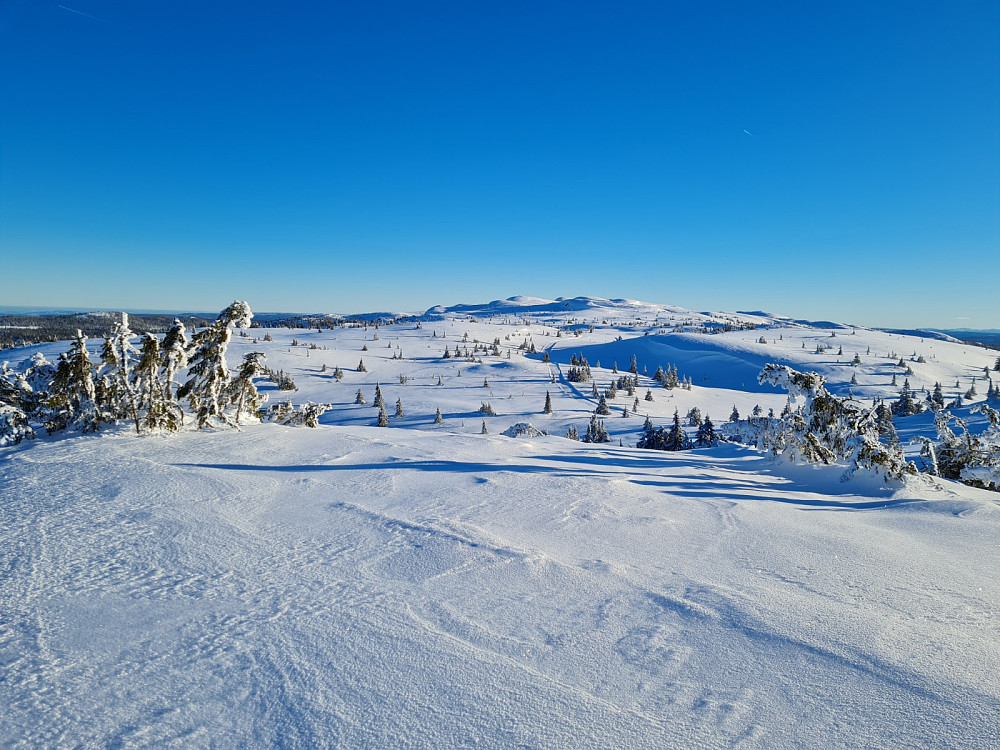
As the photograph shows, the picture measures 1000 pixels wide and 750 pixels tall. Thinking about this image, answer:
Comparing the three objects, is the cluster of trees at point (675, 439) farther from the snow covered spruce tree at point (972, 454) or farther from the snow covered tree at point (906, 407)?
the snow covered tree at point (906, 407)

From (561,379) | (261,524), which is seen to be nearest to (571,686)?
(261,524)

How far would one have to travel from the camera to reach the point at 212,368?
10.8 metres

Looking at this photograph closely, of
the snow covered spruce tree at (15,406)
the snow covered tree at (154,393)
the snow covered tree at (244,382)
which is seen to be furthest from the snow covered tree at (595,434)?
the snow covered spruce tree at (15,406)

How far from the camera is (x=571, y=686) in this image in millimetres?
2924

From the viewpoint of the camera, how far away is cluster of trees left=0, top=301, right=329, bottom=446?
9438mm

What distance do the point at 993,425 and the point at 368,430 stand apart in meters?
20.1

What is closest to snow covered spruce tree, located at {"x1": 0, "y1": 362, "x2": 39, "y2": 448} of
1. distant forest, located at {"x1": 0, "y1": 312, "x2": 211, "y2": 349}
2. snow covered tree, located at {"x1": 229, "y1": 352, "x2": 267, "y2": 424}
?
snow covered tree, located at {"x1": 229, "y1": 352, "x2": 267, "y2": 424}

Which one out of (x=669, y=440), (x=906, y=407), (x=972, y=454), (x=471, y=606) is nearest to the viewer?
(x=471, y=606)

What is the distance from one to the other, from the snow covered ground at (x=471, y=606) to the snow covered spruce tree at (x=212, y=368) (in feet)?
6.66

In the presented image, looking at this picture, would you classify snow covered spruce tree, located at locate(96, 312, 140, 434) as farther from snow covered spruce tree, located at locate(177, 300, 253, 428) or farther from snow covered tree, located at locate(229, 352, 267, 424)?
snow covered tree, located at locate(229, 352, 267, 424)

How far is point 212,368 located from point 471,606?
973cm

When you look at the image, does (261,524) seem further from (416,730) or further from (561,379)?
(561,379)

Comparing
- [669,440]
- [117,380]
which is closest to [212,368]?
[117,380]

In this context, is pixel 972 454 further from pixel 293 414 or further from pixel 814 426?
pixel 293 414
